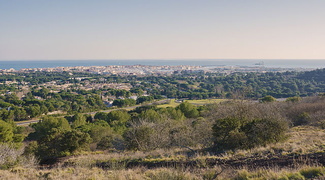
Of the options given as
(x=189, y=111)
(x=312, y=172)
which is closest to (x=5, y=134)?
(x=189, y=111)

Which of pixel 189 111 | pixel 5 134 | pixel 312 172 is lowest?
pixel 189 111

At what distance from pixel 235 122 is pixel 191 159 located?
349 centimetres

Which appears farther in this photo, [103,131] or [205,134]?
[103,131]

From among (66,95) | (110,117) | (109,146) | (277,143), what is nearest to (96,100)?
(66,95)

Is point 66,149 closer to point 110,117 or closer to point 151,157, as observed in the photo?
point 151,157

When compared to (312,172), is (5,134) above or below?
below

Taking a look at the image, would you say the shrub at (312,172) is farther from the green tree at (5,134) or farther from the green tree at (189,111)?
the green tree at (189,111)

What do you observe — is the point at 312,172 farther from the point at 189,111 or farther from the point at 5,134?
the point at 189,111

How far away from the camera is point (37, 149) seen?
13484 millimetres

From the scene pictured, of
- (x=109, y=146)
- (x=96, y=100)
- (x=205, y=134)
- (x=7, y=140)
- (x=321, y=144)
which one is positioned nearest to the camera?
(x=321, y=144)

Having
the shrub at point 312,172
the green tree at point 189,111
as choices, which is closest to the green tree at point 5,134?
the green tree at point 189,111

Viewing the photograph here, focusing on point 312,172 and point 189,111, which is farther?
point 189,111

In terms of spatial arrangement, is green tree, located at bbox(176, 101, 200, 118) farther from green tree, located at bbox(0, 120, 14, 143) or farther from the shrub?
the shrub

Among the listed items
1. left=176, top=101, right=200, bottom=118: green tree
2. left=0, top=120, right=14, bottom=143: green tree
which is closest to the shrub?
left=0, top=120, right=14, bottom=143: green tree
